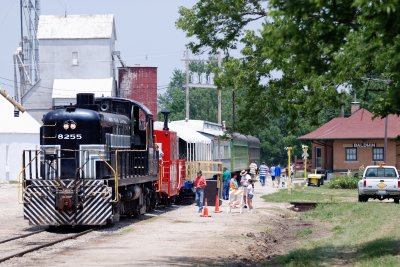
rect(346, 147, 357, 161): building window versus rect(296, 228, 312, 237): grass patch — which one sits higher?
rect(346, 147, 357, 161): building window

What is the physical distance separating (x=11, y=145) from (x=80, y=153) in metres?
41.5

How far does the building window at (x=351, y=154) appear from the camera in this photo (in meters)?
73.3

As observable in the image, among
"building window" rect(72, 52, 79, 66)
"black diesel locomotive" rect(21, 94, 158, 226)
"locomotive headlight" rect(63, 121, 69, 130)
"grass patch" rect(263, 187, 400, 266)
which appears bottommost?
"grass patch" rect(263, 187, 400, 266)

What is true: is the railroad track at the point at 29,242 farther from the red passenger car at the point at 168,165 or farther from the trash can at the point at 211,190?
the trash can at the point at 211,190

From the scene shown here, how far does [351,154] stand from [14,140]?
28071 millimetres

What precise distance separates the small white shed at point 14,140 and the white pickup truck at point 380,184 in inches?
1239

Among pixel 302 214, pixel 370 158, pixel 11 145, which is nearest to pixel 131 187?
pixel 302 214

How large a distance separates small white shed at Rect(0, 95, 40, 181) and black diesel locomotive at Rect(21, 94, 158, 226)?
3857 centimetres

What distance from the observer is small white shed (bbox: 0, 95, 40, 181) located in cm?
6562

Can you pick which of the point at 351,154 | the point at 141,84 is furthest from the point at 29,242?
the point at 141,84

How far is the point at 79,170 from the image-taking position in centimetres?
2544

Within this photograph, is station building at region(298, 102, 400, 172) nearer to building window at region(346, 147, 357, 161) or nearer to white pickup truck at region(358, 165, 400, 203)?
building window at region(346, 147, 357, 161)

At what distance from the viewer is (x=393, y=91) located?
13.9 metres

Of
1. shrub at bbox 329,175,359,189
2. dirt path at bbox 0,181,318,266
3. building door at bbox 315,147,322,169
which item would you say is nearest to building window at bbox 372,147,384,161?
building door at bbox 315,147,322,169
